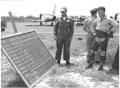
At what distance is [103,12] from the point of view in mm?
6055

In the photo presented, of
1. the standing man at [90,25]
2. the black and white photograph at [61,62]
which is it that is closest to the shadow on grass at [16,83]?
the black and white photograph at [61,62]

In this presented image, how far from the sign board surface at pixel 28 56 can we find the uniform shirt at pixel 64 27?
82cm

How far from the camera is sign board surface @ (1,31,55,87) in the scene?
4641 millimetres

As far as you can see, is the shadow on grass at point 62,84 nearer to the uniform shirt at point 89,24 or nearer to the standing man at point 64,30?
the standing man at point 64,30

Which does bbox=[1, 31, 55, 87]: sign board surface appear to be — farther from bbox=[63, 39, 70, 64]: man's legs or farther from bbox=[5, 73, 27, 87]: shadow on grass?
bbox=[63, 39, 70, 64]: man's legs

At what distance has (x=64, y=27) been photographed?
22.3ft

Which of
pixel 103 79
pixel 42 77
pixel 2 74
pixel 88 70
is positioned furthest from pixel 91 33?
pixel 2 74

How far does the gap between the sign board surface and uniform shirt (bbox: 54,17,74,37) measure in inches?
32.1

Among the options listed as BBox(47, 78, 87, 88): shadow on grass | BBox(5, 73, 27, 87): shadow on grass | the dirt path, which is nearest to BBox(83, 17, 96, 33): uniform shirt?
the dirt path

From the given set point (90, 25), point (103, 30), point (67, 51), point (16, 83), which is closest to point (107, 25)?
point (103, 30)

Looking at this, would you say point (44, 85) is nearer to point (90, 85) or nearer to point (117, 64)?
point (90, 85)

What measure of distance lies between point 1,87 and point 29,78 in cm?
69

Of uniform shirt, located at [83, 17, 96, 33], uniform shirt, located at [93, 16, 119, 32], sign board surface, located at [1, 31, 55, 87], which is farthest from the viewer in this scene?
uniform shirt, located at [83, 17, 96, 33]

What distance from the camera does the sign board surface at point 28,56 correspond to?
4.64m
